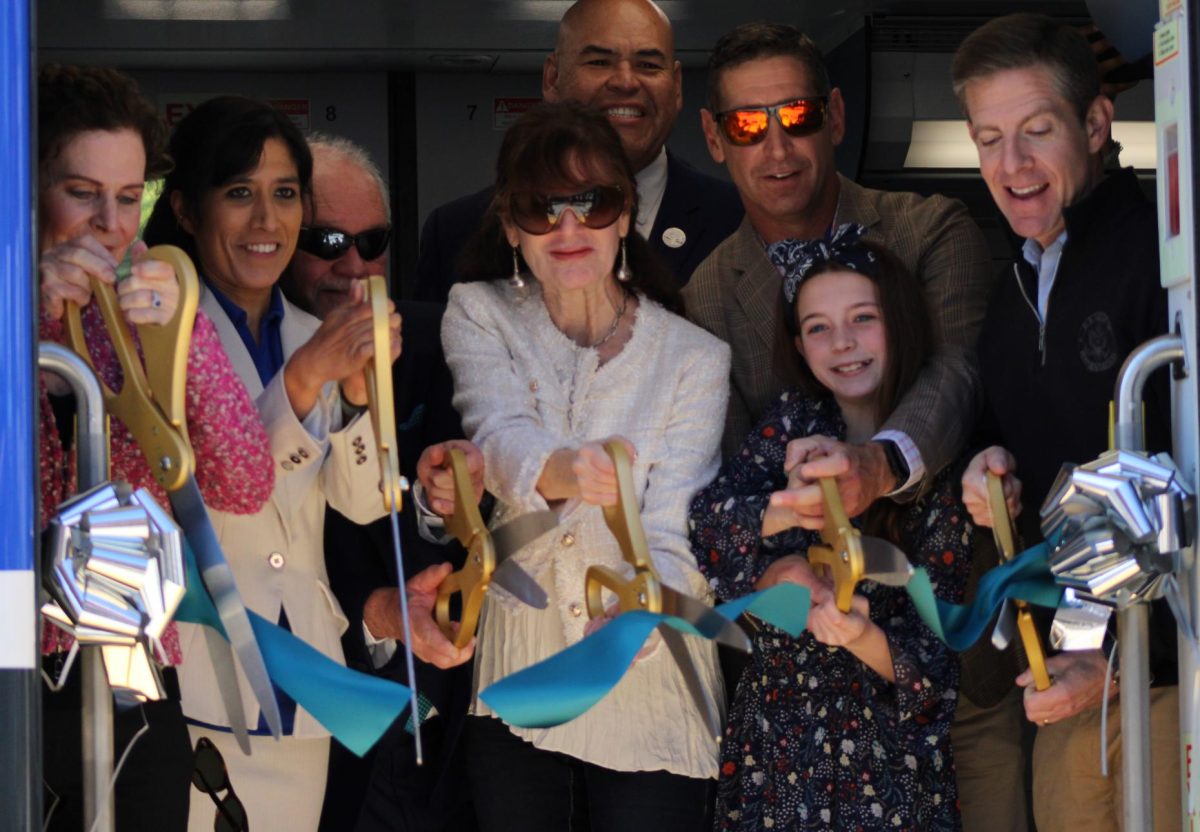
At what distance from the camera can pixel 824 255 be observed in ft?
9.84

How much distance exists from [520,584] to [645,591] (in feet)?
0.68

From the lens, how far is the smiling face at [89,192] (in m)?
2.51

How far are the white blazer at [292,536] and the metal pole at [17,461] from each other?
748mm

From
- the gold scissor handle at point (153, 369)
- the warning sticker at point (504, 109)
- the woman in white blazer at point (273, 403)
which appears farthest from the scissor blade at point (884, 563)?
the warning sticker at point (504, 109)

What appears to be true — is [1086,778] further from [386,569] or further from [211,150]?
[211,150]

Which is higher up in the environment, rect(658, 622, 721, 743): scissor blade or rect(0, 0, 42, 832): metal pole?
rect(0, 0, 42, 832): metal pole

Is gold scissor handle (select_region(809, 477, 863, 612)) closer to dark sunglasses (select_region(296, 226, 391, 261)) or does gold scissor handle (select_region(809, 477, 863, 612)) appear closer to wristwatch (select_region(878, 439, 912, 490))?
wristwatch (select_region(878, 439, 912, 490))

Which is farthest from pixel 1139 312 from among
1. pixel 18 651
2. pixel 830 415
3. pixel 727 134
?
pixel 18 651

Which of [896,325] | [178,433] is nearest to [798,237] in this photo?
[896,325]

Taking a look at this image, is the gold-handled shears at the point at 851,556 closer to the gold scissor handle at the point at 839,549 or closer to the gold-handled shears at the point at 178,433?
the gold scissor handle at the point at 839,549

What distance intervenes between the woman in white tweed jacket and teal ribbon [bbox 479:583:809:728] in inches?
17.8

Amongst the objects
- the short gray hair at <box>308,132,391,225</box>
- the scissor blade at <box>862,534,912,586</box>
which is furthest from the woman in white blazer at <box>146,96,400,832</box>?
the scissor blade at <box>862,534,912,586</box>

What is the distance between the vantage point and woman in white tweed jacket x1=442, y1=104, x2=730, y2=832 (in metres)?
2.82

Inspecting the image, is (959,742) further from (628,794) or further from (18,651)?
(18,651)
